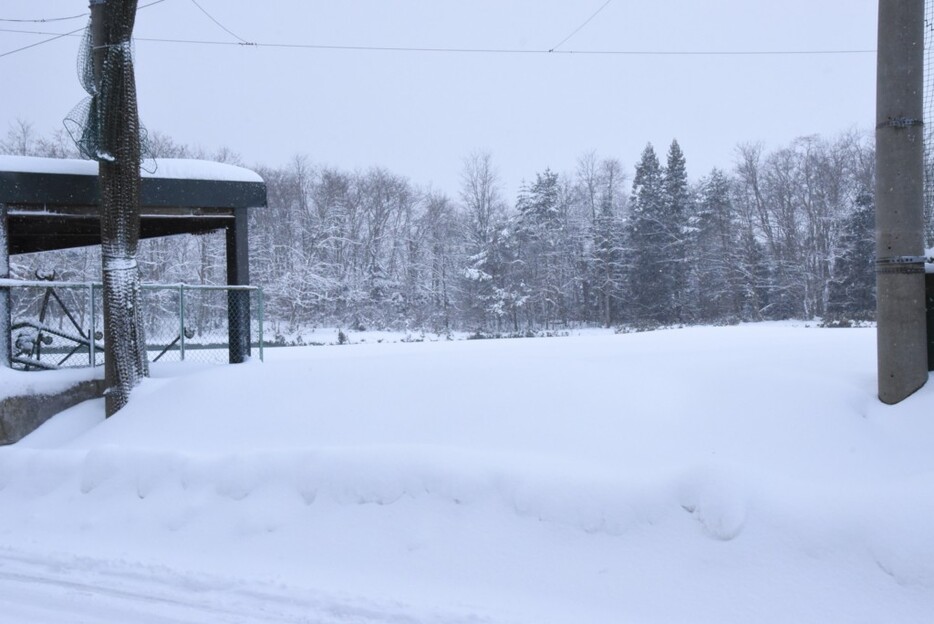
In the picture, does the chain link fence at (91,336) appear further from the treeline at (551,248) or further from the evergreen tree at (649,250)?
the evergreen tree at (649,250)

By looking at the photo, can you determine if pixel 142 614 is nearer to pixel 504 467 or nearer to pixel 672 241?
pixel 504 467

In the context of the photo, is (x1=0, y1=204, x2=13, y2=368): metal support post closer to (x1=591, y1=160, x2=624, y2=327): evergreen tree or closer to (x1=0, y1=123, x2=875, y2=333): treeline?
(x1=0, y1=123, x2=875, y2=333): treeline

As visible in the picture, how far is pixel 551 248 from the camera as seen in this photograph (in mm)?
45312

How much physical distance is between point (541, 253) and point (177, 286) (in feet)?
123

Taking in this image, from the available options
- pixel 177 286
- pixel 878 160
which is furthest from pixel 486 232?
pixel 878 160

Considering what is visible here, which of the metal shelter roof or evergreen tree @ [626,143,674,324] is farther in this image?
evergreen tree @ [626,143,674,324]

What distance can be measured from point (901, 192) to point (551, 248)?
133 feet

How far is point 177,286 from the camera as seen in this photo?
8.45 metres

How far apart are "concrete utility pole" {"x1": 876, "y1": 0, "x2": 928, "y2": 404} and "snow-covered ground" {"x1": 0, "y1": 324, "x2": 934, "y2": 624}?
376mm

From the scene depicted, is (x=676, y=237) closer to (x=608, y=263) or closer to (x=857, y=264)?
(x=608, y=263)

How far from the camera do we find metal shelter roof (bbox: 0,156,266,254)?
8.27 meters

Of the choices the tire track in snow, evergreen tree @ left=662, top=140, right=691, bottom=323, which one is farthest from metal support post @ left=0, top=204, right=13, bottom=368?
evergreen tree @ left=662, top=140, right=691, bottom=323

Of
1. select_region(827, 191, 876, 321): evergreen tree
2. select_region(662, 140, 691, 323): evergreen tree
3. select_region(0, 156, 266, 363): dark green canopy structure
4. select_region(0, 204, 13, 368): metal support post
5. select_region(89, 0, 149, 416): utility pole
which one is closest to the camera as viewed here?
select_region(89, 0, 149, 416): utility pole

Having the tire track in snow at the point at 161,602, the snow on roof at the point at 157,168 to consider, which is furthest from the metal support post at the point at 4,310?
the tire track in snow at the point at 161,602
